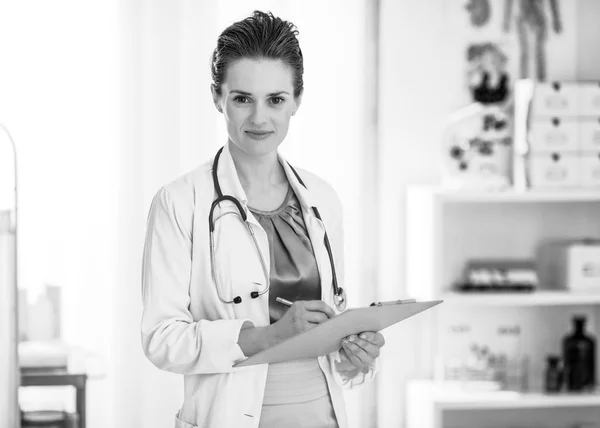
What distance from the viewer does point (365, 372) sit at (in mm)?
1679

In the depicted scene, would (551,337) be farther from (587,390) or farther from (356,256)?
(356,256)

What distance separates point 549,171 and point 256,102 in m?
1.92

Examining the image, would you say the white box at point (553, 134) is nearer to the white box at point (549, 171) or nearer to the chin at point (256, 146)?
the white box at point (549, 171)

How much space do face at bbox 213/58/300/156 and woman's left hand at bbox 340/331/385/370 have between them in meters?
0.38

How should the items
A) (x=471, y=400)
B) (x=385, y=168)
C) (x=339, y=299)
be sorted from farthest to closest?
(x=385, y=168) < (x=471, y=400) < (x=339, y=299)

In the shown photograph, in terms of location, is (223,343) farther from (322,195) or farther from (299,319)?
(322,195)

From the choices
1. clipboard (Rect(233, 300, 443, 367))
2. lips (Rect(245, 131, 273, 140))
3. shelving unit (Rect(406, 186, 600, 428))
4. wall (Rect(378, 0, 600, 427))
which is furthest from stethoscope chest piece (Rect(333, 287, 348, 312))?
wall (Rect(378, 0, 600, 427))

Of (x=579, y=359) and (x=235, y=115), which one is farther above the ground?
(x=235, y=115)

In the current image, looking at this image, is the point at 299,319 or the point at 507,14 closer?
the point at 299,319

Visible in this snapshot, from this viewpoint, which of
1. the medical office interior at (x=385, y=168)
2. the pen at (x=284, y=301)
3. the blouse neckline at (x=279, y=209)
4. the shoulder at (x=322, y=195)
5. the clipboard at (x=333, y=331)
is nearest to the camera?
the clipboard at (x=333, y=331)

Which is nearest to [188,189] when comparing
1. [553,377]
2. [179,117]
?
[179,117]

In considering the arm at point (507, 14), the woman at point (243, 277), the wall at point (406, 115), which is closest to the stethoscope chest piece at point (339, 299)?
the woman at point (243, 277)

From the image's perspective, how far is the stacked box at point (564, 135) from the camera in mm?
3174

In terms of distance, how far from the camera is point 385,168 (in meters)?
3.34
